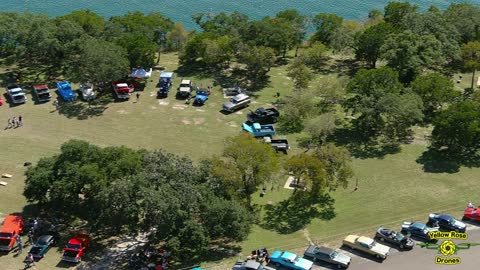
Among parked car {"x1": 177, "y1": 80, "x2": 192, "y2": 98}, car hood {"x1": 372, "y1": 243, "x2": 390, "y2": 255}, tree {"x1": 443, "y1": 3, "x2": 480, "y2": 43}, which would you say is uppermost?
tree {"x1": 443, "y1": 3, "x2": 480, "y2": 43}

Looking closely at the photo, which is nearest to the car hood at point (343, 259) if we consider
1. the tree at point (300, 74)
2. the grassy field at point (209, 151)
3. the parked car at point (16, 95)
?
the grassy field at point (209, 151)

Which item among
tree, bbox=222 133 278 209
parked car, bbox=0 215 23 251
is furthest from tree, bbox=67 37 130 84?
tree, bbox=222 133 278 209

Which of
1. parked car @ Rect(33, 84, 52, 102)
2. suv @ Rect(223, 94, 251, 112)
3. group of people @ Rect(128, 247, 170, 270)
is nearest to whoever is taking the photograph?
group of people @ Rect(128, 247, 170, 270)

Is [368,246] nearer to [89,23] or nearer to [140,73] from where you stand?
[140,73]

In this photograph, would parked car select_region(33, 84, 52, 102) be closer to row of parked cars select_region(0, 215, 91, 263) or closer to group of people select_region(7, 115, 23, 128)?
group of people select_region(7, 115, 23, 128)

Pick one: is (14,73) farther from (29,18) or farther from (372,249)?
(372,249)

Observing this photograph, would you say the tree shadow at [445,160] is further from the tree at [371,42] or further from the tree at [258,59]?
the tree at [258,59]
